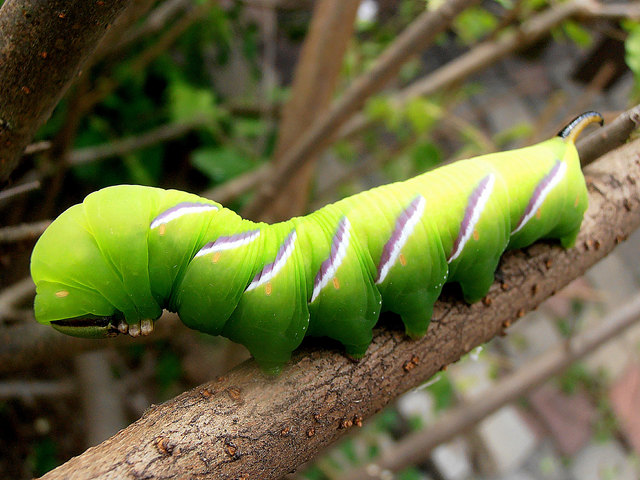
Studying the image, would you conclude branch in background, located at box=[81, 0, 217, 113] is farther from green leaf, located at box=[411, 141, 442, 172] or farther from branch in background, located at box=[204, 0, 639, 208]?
green leaf, located at box=[411, 141, 442, 172]

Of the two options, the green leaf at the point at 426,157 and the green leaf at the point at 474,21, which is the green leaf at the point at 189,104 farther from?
the green leaf at the point at 474,21

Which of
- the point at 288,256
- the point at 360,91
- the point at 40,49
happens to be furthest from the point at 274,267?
the point at 360,91

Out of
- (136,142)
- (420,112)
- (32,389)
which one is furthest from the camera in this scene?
(136,142)

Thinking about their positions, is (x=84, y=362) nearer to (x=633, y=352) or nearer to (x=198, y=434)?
(x=198, y=434)

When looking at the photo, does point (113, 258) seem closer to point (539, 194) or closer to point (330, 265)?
point (330, 265)

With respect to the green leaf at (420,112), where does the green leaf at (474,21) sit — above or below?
above

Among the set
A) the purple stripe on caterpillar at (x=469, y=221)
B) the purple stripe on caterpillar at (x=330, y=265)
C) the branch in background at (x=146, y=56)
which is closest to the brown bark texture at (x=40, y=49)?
the purple stripe on caterpillar at (x=330, y=265)

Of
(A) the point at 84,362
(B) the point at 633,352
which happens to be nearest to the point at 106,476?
(A) the point at 84,362
